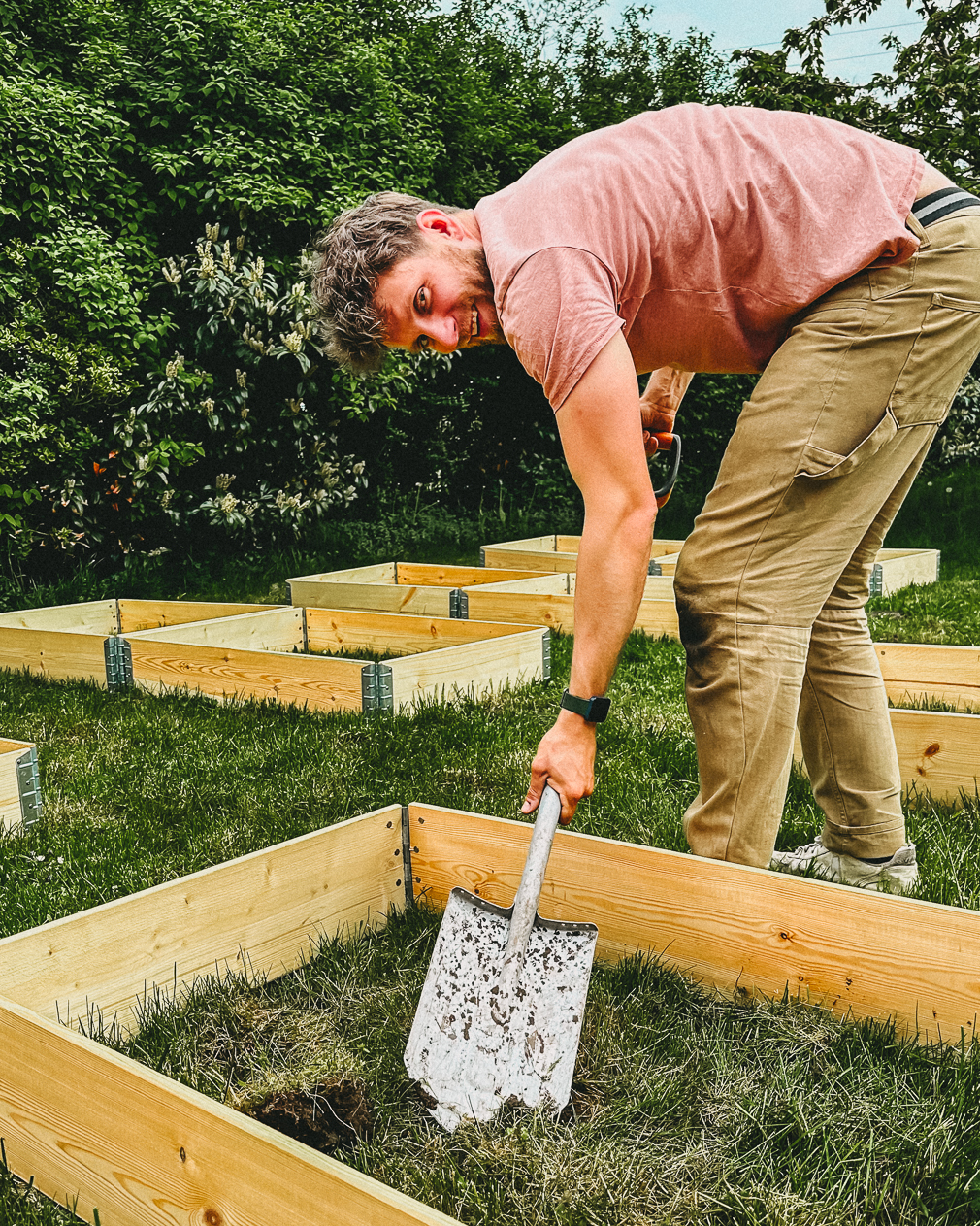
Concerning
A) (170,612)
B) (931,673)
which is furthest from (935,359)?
(170,612)

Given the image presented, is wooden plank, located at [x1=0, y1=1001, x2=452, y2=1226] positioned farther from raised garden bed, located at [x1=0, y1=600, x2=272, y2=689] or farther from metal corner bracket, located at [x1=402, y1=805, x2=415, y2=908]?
raised garden bed, located at [x1=0, y1=600, x2=272, y2=689]

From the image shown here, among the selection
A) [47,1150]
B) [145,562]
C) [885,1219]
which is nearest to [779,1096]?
[885,1219]

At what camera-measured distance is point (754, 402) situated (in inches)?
85.2

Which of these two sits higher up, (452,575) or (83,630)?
(452,575)

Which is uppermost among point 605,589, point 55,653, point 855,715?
point 605,589

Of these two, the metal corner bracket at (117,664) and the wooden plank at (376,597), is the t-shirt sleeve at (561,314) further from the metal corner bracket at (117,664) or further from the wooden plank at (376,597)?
the wooden plank at (376,597)

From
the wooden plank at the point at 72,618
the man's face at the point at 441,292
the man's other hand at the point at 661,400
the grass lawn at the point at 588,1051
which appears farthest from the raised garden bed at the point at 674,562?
the man's face at the point at 441,292

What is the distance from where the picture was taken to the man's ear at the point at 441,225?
2.10 meters

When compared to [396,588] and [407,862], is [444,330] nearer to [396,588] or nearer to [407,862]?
[407,862]

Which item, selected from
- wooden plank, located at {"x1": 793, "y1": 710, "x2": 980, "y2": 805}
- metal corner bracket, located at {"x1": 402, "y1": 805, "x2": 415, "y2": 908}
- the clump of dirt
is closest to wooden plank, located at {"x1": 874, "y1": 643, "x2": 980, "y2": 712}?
wooden plank, located at {"x1": 793, "y1": 710, "x2": 980, "y2": 805}

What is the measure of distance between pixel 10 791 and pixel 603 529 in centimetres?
236

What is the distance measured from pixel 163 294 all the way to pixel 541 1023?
7230 mm

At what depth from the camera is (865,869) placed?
8.29 feet

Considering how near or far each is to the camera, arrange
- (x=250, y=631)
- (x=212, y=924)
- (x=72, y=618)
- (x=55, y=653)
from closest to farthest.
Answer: (x=212, y=924)
(x=55, y=653)
(x=250, y=631)
(x=72, y=618)
